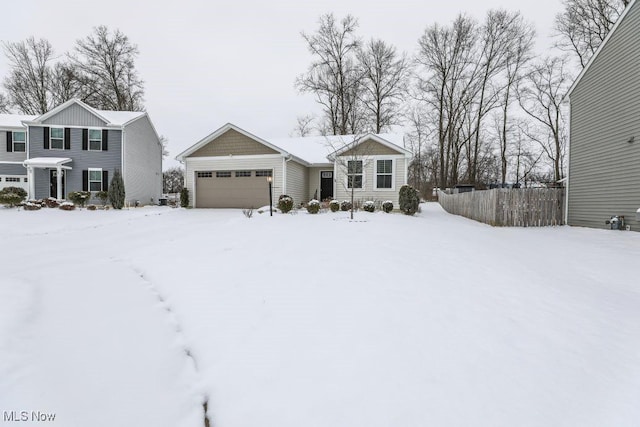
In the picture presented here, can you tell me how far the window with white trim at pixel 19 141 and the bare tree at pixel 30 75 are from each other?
799 cm

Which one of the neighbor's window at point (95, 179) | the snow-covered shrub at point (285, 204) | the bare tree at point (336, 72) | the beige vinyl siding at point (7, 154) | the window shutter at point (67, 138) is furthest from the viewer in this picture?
the bare tree at point (336, 72)

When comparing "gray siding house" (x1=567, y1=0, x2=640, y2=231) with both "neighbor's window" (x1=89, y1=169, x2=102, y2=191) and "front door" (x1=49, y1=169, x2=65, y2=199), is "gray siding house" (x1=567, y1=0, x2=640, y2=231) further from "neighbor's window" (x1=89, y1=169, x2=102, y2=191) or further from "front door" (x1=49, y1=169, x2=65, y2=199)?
"front door" (x1=49, y1=169, x2=65, y2=199)

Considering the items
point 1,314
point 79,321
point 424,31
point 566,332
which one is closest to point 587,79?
point 566,332

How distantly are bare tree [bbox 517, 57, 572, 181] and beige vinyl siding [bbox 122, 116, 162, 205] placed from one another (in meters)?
29.1

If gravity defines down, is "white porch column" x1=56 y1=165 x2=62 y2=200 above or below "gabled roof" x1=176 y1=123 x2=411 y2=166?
below

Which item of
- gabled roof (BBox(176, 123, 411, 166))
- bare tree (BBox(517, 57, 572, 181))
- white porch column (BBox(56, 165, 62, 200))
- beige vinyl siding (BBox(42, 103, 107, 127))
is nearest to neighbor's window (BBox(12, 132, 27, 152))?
beige vinyl siding (BBox(42, 103, 107, 127))

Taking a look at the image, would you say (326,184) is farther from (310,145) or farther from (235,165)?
(235,165)

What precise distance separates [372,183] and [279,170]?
4869mm

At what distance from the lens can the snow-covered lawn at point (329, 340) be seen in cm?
199

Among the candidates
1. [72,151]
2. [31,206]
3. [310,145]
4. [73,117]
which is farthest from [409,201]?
[73,117]

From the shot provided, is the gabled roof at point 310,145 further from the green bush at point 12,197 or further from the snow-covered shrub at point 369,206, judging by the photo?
the green bush at point 12,197

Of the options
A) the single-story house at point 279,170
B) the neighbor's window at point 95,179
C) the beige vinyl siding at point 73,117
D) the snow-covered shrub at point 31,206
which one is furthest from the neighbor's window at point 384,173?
the beige vinyl siding at point 73,117

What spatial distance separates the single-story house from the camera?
49.7 ft

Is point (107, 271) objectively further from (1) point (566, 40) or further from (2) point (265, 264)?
(1) point (566, 40)
